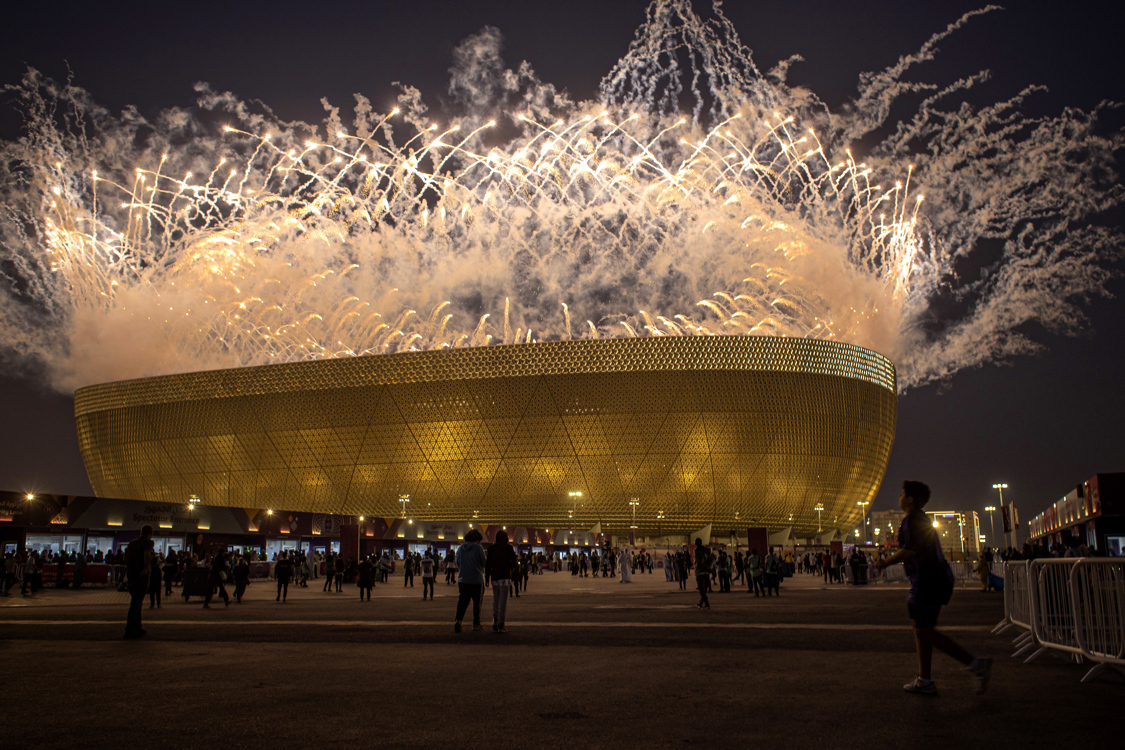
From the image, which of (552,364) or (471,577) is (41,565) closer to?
(471,577)

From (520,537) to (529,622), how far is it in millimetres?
38698

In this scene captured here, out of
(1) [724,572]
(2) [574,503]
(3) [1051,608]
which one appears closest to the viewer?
(3) [1051,608]

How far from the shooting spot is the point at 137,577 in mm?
A: 10008

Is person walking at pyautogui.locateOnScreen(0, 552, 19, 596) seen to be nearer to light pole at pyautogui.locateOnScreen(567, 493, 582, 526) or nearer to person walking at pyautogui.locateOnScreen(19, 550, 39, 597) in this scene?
person walking at pyautogui.locateOnScreen(19, 550, 39, 597)

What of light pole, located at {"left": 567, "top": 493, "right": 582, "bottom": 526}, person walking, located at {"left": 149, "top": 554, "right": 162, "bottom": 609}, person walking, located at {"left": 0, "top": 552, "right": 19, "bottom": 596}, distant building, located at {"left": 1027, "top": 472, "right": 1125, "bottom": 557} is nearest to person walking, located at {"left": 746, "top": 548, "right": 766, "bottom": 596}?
distant building, located at {"left": 1027, "top": 472, "right": 1125, "bottom": 557}

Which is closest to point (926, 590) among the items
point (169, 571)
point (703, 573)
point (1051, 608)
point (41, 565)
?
point (1051, 608)

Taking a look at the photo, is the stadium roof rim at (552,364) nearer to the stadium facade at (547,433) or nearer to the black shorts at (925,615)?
the stadium facade at (547,433)

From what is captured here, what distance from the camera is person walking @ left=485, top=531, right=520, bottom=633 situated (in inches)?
412

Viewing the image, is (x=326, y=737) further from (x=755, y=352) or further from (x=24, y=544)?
(x=755, y=352)

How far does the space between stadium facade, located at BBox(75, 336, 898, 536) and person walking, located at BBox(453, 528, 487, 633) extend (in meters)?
48.4

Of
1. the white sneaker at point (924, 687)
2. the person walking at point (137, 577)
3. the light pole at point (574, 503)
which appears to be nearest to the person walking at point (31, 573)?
the person walking at point (137, 577)

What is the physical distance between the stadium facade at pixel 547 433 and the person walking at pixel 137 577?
162 feet

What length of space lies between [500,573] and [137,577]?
4567 millimetres

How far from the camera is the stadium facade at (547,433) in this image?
59.7 meters
